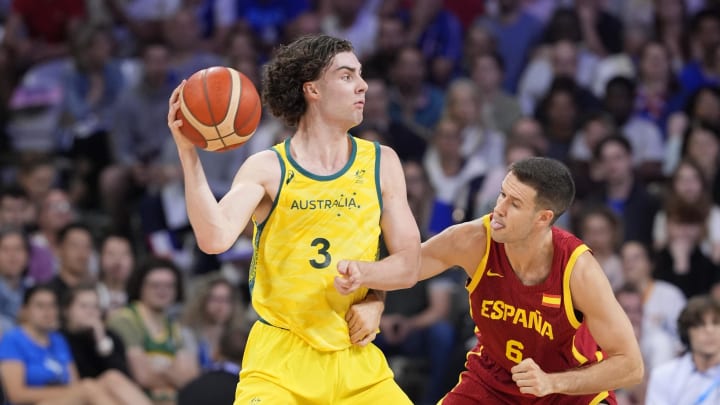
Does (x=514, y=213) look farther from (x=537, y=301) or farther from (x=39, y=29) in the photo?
(x=39, y=29)

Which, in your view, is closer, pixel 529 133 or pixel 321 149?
pixel 321 149

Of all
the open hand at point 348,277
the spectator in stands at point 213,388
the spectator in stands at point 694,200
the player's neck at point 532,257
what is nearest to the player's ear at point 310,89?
the open hand at point 348,277

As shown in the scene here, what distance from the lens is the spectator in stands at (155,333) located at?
360 inches

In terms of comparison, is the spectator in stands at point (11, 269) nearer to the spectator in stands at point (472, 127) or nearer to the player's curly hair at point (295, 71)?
the spectator in stands at point (472, 127)

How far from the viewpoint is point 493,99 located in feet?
38.6

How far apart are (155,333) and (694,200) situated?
4647 mm

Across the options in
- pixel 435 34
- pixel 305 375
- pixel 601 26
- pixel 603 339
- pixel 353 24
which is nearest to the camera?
pixel 305 375

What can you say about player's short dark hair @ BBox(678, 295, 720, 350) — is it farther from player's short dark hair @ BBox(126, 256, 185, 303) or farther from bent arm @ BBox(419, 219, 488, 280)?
player's short dark hair @ BBox(126, 256, 185, 303)

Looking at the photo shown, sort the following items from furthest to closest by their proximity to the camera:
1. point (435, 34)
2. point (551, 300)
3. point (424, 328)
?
→ 1. point (435, 34)
2. point (424, 328)
3. point (551, 300)

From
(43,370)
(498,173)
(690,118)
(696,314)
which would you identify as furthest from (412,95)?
(696,314)

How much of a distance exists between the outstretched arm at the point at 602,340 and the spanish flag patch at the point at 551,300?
3.6 inches

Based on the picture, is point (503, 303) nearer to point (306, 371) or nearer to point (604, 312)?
point (604, 312)

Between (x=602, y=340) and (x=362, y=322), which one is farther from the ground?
(x=362, y=322)

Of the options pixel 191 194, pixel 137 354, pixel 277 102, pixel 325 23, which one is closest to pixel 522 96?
pixel 325 23
